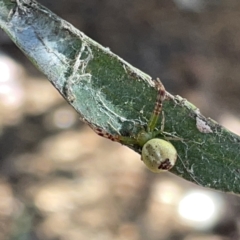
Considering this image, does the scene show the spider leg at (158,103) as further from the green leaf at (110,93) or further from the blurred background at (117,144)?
the blurred background at (117,144)

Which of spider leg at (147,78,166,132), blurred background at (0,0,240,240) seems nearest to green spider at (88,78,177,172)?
spider leg at (147,78,166,132)

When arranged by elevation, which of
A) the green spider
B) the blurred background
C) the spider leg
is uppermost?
the blurred background

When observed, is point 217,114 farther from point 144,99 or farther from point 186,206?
point 144,99

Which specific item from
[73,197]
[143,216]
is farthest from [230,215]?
[73,197]

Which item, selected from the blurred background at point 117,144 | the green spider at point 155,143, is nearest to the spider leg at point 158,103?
the green spider at point 155,143

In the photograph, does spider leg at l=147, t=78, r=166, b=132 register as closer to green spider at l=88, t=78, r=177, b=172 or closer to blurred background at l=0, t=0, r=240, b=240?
green spider at l=88, t=78, r=177, b=172
